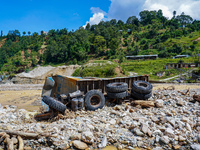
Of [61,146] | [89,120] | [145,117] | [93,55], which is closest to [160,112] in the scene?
[145,117]

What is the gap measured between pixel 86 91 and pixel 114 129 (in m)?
3.18

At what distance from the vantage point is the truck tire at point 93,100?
771 cm

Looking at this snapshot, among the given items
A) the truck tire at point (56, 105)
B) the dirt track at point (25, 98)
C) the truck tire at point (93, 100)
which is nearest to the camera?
the truck tire at point (56, 105)

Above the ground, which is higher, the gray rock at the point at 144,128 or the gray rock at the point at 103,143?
the gray rock at the point at 144,128

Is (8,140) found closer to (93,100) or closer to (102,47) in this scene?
(93,100)

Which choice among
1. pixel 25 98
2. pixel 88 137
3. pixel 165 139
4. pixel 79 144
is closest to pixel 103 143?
pixel 88 137

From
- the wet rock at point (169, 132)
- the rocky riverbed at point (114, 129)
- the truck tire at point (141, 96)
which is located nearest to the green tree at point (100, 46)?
the truck tire at point (141, 96)

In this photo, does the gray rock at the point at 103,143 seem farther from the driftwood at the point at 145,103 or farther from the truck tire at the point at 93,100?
the driftwood at the point at 145,103

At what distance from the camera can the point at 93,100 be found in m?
8.27

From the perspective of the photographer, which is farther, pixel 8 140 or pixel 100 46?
pixel 100 46

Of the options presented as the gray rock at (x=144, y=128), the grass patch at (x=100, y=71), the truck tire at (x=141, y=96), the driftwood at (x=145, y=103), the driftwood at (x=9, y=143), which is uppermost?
the grass patch at (x=100, y=71)

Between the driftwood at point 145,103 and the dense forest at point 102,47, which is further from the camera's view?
the dense forest at point 102,47

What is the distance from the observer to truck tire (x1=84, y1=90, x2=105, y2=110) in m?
7.71

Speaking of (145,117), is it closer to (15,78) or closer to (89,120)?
(89,120)
